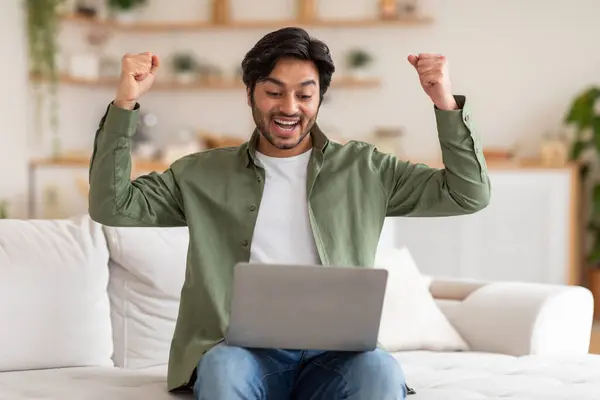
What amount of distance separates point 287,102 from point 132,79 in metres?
0.35

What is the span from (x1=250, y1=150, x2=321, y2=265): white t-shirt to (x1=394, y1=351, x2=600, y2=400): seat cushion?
1.55ft

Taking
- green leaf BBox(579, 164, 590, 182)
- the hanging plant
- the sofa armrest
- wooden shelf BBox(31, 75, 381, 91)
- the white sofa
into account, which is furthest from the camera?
wooden shelf BBox(31, 75, 381, 91)

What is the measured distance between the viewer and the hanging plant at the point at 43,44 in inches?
228

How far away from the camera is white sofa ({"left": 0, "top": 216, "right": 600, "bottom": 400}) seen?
254 cm

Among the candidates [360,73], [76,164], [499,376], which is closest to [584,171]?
[360,73]

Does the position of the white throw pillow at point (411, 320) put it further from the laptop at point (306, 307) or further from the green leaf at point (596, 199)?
the green leaf at point (596, 199)

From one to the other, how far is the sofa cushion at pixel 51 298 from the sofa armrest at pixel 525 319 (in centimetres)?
113

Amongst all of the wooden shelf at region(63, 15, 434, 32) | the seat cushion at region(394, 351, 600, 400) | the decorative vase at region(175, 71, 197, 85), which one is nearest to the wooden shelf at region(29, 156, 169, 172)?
the decorative vase at region(175, 71, 197, 85)

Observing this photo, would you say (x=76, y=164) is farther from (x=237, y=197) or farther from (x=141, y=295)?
(x=237, y=197)

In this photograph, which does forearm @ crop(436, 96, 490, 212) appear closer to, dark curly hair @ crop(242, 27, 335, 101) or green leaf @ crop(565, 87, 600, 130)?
dark curly hair @ crop(242, 27, 335, 101)

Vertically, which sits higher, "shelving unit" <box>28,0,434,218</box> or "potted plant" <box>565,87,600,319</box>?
"shelving unit" <box>28,0,434,218</box>

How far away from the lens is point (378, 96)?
21.5ft

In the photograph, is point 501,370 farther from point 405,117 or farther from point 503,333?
point 405,117

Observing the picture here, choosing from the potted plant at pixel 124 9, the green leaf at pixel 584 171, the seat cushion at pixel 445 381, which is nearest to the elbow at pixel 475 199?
the seat cushion at pixel 445 381
